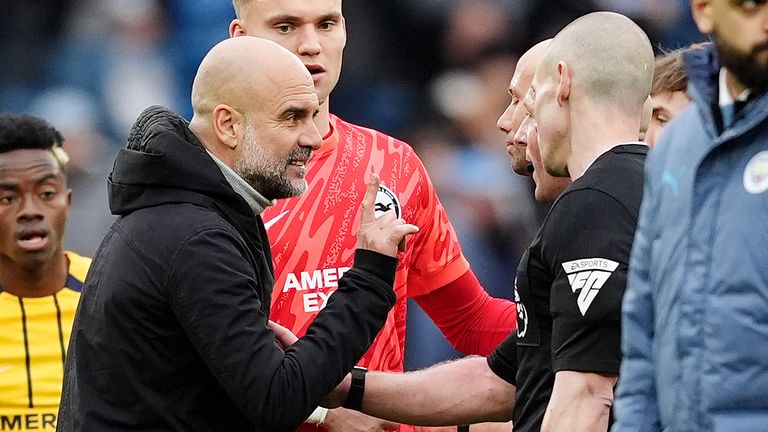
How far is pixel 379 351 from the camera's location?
428cm

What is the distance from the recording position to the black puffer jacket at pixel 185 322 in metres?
3.30

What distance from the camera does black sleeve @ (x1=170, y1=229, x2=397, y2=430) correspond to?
129 inches

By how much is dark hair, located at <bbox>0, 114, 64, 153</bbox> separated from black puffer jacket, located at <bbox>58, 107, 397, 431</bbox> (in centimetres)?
225

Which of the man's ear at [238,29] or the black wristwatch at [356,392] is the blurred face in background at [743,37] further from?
the man's ear at [238,29]

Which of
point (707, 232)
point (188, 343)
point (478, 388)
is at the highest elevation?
point (707, 232)

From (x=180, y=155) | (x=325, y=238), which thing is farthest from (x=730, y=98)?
(x=325, y=238)

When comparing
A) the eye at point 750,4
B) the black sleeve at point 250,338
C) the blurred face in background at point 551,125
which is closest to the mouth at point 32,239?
the black sleeve at point 250,338

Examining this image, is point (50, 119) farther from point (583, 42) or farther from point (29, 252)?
point (583, 42)

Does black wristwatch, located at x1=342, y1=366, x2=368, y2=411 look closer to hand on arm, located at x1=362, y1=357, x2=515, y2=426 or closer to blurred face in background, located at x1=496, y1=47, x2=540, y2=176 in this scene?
hand on arm, located at x1=362, y1=357, x2=515, y2=426

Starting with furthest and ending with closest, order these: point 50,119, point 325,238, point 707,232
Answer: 1. point 50,119
2. point 325,238
3. point 707,232

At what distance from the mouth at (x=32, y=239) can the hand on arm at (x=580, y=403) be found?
3025mm

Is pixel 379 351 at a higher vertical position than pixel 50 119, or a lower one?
lower

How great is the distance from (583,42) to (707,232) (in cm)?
118

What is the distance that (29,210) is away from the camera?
5570mm
